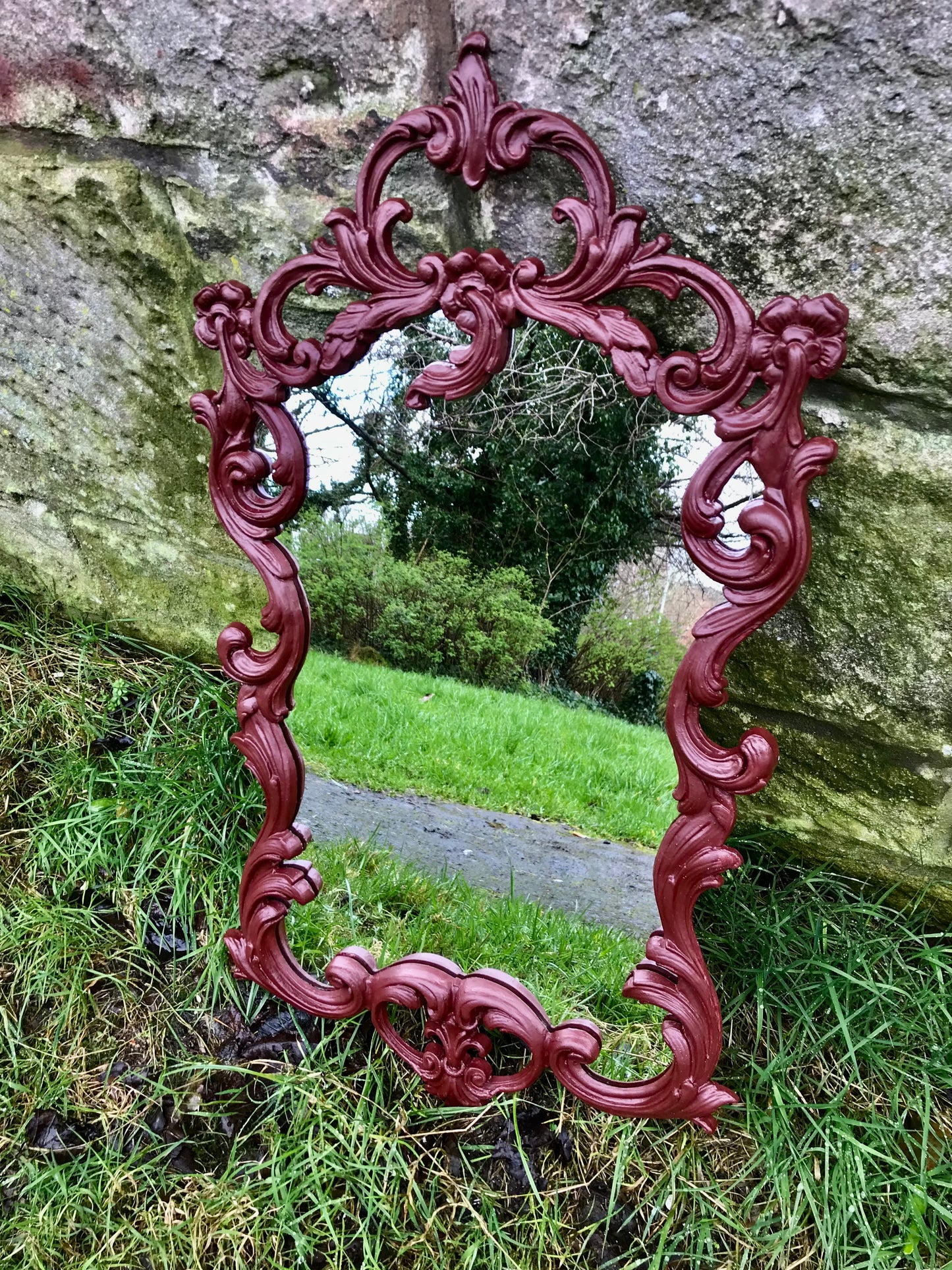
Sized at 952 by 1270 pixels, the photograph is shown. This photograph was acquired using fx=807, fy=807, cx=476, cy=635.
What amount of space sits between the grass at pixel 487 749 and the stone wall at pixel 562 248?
0.92ft

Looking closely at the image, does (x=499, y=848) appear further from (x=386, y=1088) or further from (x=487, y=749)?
(x=386, y=1088)

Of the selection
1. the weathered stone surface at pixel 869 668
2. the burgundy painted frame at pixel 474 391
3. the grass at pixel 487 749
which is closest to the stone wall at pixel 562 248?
the weathered stone surface at pixel 869 668

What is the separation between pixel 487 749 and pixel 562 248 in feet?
3.37

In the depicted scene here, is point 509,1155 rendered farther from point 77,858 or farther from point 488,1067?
point 77,858

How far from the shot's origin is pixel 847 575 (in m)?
1.33

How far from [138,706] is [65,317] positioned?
2.68ft

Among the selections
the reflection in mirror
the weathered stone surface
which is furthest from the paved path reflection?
the weathered stone surface

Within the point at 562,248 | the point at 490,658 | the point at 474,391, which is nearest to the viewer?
the point at 474,391

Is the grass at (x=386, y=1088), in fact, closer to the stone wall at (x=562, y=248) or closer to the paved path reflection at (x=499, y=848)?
the paved path reflection at (x=499, y=848)

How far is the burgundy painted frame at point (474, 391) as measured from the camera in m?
1.11

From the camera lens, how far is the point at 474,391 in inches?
47.1

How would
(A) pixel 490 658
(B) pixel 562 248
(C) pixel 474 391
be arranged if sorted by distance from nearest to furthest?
(C) pixel 474 391, (B) pixel 562 248, (A) pixel 490 658

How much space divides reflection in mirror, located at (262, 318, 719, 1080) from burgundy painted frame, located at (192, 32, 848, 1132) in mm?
215

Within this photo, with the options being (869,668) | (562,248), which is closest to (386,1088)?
(869,668)
